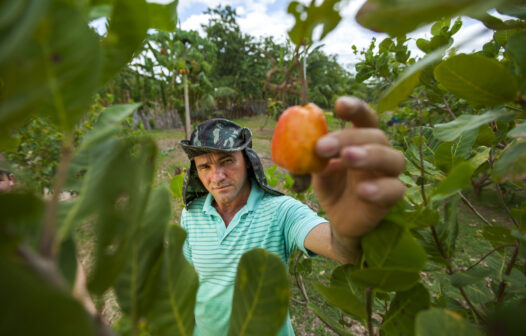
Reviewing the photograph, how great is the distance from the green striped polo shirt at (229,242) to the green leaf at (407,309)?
79 centimetres

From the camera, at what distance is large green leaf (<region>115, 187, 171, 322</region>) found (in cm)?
34

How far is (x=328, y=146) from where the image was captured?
0.45m

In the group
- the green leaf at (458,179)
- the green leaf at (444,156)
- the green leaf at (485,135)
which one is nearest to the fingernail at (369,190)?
the green leaf at (458,179)

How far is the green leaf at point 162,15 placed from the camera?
1.35 feet

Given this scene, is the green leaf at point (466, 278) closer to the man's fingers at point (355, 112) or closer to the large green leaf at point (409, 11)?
the man's fingers at point (355, 112)

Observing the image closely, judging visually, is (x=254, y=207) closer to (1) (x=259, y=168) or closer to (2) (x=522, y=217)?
(1) (x=259, y=168)

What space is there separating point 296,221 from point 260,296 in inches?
40.4

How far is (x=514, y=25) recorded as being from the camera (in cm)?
50

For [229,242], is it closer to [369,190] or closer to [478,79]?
[369,190]

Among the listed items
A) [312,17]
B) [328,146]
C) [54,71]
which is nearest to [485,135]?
[328,146]

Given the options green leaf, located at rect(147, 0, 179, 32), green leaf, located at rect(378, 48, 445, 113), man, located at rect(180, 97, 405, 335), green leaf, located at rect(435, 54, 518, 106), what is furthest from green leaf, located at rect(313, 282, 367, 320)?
green leaf, located at rect(147, 0, 179, 32)

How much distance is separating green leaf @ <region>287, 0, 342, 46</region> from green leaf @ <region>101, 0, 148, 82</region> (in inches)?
7.5

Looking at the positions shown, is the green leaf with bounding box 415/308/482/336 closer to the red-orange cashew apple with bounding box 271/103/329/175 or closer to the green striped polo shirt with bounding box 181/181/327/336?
the red-orange cashew apple with bounding box 271/103/329/175

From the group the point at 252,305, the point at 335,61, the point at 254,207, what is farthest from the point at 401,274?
the point at 335,61
